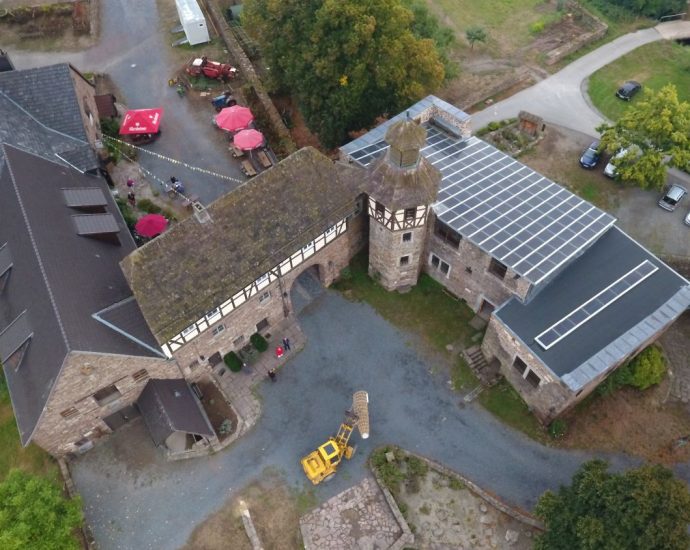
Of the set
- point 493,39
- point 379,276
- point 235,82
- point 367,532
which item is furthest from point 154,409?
point 493,39

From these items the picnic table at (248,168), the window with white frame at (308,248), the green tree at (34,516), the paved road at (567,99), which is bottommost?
the green tree at (34,516)

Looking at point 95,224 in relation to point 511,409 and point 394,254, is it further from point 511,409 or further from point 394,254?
point 511,409

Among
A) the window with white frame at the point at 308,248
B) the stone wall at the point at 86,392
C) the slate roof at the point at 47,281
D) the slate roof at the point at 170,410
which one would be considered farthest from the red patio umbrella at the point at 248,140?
the slate roof at the point at 170,410

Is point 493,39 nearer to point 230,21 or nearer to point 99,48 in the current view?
point 230,21

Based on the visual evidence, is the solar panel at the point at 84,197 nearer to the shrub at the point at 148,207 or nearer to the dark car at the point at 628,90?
the shrub at the point at 148,207

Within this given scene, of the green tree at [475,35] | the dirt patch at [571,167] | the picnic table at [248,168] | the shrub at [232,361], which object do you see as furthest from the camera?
the green tree at [475,35]

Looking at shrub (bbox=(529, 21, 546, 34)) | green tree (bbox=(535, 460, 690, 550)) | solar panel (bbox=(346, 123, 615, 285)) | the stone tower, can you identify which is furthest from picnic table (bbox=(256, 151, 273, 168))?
shrub (bbox=(529, 21, 546, 34))

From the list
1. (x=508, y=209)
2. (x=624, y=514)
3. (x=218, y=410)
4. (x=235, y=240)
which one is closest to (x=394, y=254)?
(x=508, y=209)
